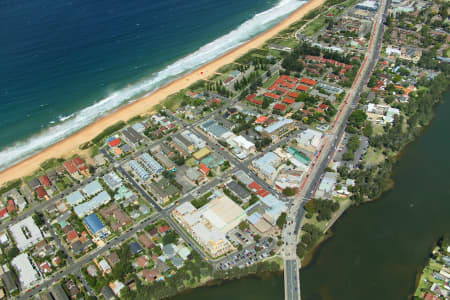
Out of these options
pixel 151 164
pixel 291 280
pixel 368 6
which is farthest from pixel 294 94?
pixel 368 6

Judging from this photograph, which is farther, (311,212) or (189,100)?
(189,100)

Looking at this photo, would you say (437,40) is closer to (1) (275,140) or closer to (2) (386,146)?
(2) (386,146)

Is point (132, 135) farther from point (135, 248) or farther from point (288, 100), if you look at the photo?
point (288, 100)

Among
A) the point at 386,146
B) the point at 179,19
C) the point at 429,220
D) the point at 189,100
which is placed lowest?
the point at 429,220

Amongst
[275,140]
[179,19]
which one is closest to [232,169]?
[275,140]

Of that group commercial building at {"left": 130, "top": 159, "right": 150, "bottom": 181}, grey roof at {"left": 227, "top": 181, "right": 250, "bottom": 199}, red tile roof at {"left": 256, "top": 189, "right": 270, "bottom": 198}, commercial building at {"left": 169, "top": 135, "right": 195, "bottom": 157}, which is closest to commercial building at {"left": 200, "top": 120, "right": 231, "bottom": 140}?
commercial building at {"left": 169, "top": 135, "right": 195, "bottom": 157}

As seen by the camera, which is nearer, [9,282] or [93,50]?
[9,282]
